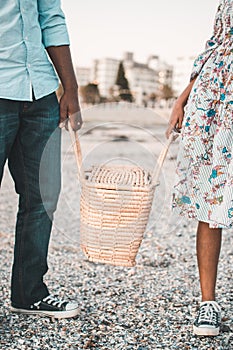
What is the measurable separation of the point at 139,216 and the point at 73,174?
14.1 ft

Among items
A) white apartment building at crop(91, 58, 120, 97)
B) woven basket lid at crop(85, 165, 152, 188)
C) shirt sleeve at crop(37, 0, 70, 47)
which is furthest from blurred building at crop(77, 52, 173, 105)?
shirt sleeve at crop(37, 0, 70, 47)

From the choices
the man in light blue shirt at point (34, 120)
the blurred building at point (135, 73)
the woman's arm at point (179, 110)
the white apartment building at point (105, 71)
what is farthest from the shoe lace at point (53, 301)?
the white apartment building at point (105, 71)

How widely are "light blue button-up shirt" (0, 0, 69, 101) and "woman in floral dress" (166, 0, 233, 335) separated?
19.2 inches

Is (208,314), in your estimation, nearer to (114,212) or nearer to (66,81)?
(114,212)

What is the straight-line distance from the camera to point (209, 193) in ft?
6.80

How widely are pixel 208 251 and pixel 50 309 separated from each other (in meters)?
0.63

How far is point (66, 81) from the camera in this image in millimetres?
2059

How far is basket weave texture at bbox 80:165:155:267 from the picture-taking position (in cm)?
218

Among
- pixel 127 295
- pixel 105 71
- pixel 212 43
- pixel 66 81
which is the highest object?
pixel 212 43

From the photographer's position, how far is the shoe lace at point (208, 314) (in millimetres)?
2148

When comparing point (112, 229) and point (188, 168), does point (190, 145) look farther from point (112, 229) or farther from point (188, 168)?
point (112, 229)

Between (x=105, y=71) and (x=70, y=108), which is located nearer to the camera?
(x=70, y=108)

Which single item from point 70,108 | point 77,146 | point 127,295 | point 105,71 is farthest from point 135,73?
point 70,108

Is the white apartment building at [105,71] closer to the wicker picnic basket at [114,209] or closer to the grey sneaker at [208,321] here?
the wicker picnic basket at [114,209]
